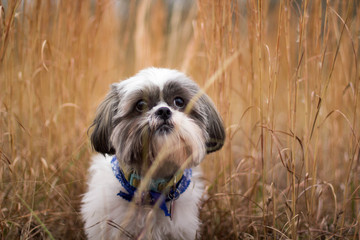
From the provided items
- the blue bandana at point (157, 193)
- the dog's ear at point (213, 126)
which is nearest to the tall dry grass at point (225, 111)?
the dog's ear at point (213, 126)

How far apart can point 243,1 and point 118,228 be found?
5.66 feet

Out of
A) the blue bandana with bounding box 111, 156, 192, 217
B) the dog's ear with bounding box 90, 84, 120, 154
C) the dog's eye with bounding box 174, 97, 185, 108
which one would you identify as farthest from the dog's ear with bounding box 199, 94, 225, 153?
the dog's ear with bounding box 90, 84, 120, 154

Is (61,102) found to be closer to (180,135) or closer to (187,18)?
(180,135)

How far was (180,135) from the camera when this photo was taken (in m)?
1.62

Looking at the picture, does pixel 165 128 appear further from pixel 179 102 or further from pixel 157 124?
pixel 179 102

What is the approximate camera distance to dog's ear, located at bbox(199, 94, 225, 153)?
6.29 ft

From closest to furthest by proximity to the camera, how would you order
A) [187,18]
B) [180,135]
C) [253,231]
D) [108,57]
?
[180,135]
[253,231]
[108,57]
[187,18]

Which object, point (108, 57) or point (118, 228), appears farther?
point (108, 57)

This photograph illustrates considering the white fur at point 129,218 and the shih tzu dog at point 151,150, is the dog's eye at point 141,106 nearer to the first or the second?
the shih tzu dog at point 151,150

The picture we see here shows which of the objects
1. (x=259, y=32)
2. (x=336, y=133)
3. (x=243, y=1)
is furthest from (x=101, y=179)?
(x=336, y=133)

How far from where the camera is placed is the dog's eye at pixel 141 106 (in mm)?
1763

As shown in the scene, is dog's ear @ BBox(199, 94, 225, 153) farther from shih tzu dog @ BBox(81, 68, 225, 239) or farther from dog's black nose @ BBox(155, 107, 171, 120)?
dog's black nose @ BBox(155, 107, 171, 120)

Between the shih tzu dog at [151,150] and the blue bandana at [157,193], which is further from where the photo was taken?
the blue bandana at [157,193]

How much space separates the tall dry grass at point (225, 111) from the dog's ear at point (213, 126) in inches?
5.0
